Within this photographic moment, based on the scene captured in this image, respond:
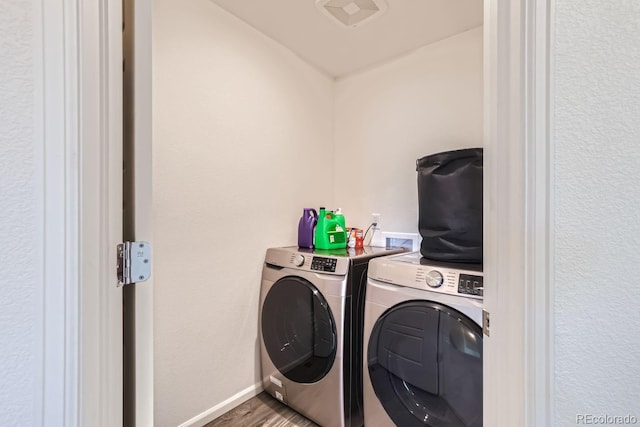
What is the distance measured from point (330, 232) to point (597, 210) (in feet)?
4.79

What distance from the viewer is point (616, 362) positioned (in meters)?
0.50

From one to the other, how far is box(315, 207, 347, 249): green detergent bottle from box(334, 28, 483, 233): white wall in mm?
394

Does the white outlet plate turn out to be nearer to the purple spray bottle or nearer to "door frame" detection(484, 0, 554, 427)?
the purple spray bottle

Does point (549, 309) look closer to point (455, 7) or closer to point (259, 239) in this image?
point (259, 239)

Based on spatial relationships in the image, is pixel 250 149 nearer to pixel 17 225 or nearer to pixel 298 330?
pixel 298 330

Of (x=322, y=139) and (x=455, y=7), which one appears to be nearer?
(x=455, y=7)

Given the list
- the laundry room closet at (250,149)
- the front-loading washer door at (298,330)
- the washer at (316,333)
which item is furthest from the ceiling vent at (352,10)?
the front-loading washer door at (298,330)

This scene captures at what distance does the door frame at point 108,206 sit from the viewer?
1.60ft

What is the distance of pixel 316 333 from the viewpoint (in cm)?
150

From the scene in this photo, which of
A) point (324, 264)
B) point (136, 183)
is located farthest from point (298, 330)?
point (136, 183)

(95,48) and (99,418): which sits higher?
(95,48)

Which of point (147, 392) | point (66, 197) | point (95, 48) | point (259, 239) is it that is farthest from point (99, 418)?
point (259, 239)

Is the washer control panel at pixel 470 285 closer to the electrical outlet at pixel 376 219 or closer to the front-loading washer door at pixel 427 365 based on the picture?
the front-loading washer door at pixel 427 365

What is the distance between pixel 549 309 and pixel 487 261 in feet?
0.46
